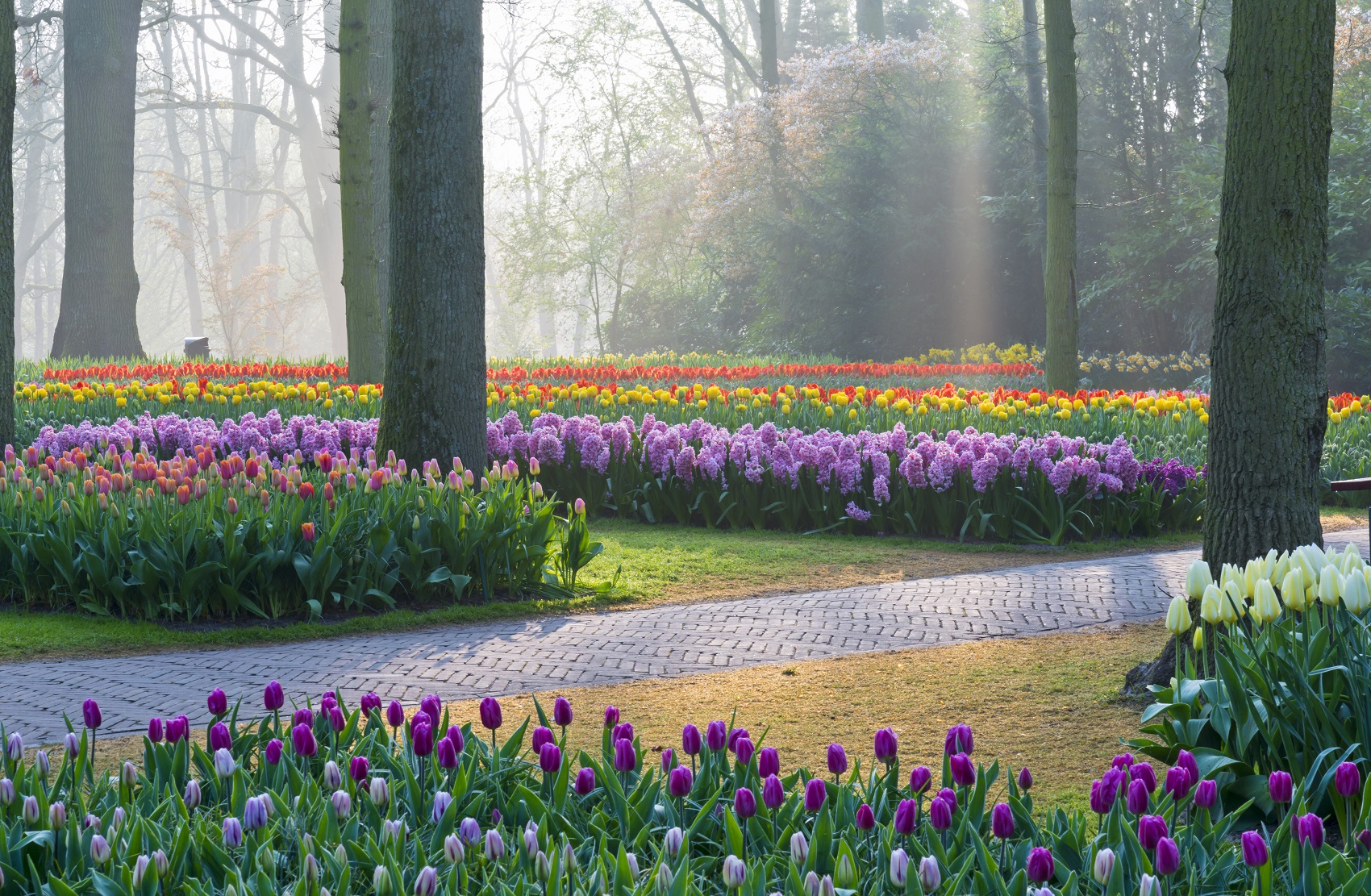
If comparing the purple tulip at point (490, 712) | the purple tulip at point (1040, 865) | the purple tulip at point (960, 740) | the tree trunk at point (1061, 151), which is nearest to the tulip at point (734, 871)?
the purple tulip at point (1040, 865)

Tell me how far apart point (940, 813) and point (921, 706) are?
82.2 inches

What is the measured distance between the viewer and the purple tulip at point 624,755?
8.46ft

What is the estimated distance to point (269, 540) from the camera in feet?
19.1

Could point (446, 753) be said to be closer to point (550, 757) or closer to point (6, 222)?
point (550, 757)

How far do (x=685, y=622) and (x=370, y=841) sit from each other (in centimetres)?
347

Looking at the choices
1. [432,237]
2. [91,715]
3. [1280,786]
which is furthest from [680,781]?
[432,237]

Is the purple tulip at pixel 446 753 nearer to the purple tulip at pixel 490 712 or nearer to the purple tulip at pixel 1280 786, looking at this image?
the purple tulip at pixel 490 712

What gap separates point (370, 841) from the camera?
233 cm

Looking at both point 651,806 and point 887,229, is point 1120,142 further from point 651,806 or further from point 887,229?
point 651,806

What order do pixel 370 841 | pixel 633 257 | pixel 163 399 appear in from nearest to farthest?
pixel 370 841
pixel 163 399
pixel 633 257

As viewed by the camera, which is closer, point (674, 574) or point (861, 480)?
point (674, 574)

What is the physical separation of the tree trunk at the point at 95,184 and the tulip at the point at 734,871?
22.5 metres

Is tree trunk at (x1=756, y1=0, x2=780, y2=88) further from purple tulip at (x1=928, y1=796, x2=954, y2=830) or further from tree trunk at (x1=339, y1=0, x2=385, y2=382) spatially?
purple tulip at (x1=928, y1=796, x2=954, y2=830)

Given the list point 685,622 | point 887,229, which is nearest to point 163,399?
point 685,622
